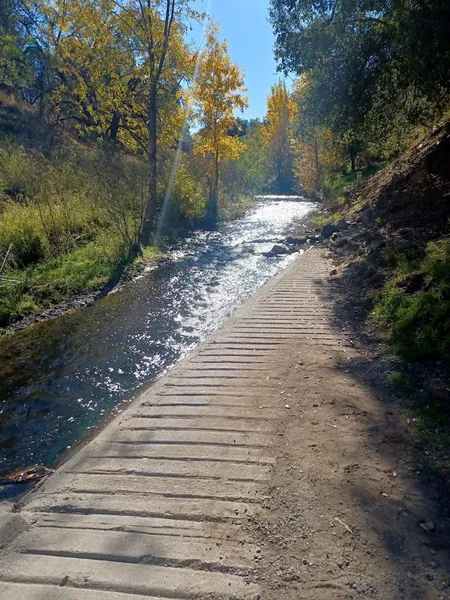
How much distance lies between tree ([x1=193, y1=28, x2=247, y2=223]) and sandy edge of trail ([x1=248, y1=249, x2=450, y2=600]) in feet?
62.7

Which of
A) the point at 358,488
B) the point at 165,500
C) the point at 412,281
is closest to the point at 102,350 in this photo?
the point at 165,500

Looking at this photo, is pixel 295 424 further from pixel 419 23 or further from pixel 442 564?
pixel 419 23

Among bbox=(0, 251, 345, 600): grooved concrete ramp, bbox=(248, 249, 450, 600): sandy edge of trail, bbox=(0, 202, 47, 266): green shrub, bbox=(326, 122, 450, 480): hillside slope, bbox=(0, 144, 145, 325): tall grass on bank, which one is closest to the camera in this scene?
bbox=(248, 249, 450, 600): sandy edge of trail

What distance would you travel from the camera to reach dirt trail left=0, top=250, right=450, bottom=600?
254 cm

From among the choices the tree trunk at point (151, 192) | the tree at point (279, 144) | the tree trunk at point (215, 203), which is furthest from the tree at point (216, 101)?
the tree at point (279, 144)

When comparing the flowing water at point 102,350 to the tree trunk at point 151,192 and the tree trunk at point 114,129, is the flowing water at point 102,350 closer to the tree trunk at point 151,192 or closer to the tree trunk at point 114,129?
→ the tree trunk at point 151,192

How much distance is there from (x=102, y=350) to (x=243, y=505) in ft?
15.4

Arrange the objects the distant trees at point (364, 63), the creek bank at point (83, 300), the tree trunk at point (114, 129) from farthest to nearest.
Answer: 1. the tree trunk at point (114, 129)
2. the creek bank at point (83, 300)
3. the distant trees at point (364, 63)

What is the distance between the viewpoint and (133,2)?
1620 centimetres

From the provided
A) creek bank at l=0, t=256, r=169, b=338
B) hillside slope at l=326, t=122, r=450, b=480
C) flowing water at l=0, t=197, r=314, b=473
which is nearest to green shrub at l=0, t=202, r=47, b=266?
creek bank at l=0, t=256, r=169, b=338

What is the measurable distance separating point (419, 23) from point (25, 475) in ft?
27.7

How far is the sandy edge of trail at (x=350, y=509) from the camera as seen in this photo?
2480mm

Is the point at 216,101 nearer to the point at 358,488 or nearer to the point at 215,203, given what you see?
the point at 215,203

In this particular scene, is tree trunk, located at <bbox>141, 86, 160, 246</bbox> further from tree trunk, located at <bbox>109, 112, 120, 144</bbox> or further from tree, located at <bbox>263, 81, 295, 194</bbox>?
tree, located at <bbox>263, 81, 295, 194</bbox>
